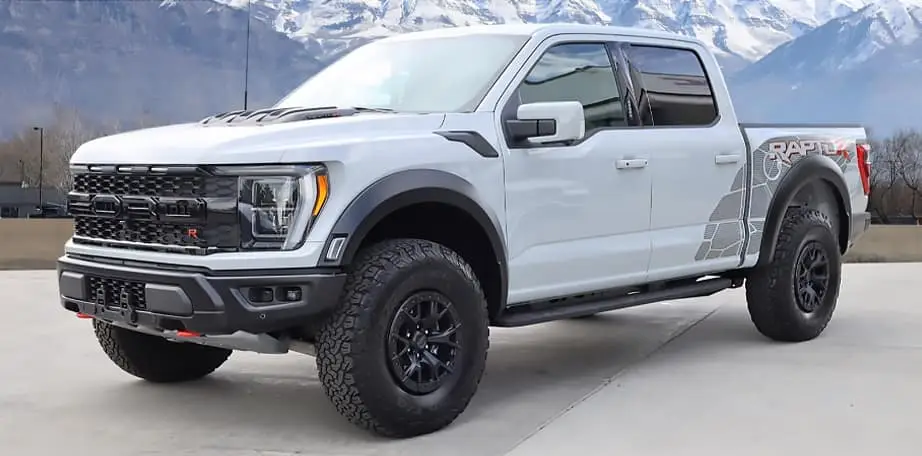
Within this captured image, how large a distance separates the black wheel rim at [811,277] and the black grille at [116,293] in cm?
426

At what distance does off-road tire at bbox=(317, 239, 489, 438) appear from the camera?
14.3ft

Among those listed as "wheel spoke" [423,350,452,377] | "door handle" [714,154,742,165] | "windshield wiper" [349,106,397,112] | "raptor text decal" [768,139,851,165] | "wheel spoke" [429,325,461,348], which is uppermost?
"windshield wiper" [349,106,397,112]

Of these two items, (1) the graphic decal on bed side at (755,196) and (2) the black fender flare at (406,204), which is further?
(1) the graphic decal on bed side at (755,196)

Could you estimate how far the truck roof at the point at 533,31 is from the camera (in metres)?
5.61

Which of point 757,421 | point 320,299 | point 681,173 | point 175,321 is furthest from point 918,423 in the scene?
point 175,321

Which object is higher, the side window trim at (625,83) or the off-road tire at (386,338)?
the side window trim at (625,83)

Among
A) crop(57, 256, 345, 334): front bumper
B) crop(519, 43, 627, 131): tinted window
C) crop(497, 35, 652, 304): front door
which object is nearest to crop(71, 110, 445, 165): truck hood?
crop(57, 256, 345, 334): front bumper

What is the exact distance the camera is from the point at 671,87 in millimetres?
Result: 6293

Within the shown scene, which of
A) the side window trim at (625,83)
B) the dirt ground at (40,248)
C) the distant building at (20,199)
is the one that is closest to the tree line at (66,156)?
the distant building at (20,199)

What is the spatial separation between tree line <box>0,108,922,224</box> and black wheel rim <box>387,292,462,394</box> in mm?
57756

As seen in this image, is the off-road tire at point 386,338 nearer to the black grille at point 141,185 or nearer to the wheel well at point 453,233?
the wheel well at point 453,233

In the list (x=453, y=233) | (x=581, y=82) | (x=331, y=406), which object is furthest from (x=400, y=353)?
(x=581, y=82)

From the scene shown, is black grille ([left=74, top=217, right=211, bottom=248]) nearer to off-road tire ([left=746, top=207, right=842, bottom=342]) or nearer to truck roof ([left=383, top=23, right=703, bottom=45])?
truck roof ([left=383, top=23, right=703, bottom=45])

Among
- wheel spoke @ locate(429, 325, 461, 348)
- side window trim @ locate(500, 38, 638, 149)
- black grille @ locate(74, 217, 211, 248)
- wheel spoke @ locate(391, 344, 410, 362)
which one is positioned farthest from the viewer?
side window trim @ locate(500, 38, 638, 149)
